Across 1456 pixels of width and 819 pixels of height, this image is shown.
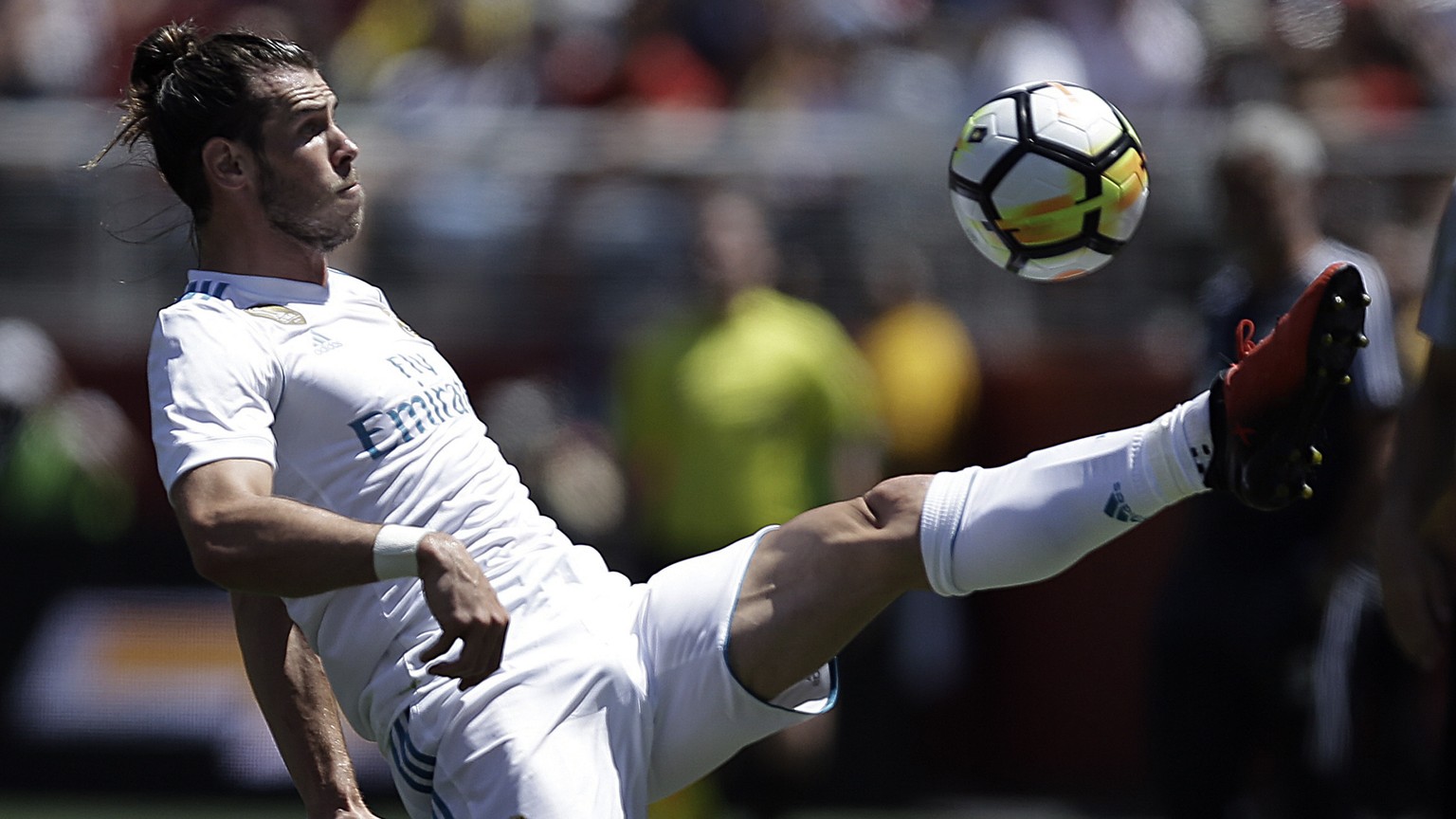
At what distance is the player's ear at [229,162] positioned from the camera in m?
3.98

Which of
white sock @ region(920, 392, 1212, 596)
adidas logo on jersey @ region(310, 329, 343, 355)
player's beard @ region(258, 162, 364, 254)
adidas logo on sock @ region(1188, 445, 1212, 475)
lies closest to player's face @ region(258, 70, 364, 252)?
player's beard @ region(258, 162, 364, 254)

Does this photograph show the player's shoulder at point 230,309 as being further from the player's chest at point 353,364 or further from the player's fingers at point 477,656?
the player's fingers at point 477,656

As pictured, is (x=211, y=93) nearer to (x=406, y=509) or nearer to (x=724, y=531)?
(x=406, y=509)

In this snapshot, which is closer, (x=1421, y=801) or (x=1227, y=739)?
(x=1227, y=739)

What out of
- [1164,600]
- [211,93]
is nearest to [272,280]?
[211,93]

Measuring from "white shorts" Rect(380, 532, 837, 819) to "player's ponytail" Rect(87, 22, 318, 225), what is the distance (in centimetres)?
120

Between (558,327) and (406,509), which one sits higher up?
(406,509)

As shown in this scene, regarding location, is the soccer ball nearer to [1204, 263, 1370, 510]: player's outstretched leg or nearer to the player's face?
[1204, 263, 1370, 510]: player's outstretched leg

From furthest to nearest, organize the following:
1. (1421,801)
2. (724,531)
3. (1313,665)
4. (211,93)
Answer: (724,531) → (1421,801) → (1313,665) → (211,93)

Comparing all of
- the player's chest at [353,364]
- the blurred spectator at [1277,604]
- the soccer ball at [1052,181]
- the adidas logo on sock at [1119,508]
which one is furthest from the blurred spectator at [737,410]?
the adidas logo on sock at [1119,508]

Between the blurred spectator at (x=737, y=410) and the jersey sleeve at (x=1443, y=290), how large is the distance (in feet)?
12.8

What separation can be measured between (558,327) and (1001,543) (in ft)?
19.2

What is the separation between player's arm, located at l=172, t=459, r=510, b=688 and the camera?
3.26 metres

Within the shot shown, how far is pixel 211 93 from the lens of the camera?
3975mm
